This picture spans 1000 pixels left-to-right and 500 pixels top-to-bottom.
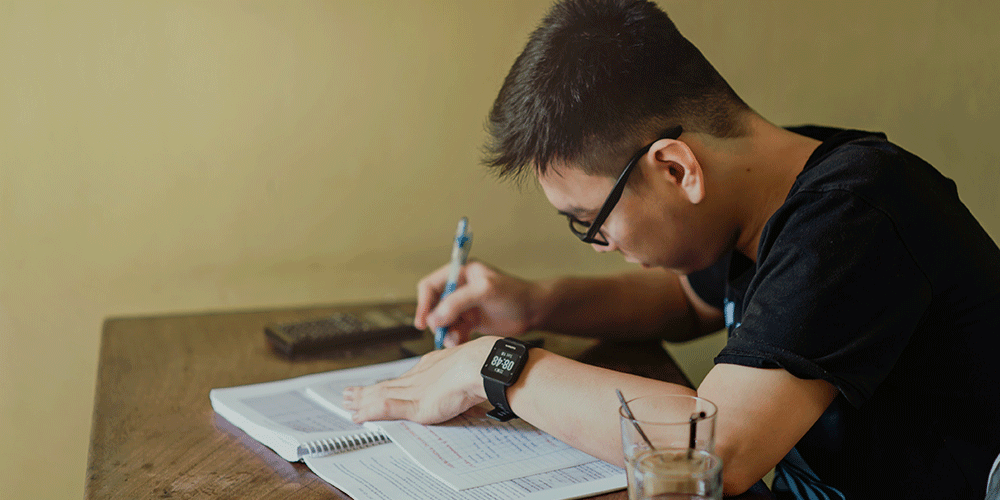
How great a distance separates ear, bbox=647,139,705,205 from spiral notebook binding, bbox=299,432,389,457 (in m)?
0.47

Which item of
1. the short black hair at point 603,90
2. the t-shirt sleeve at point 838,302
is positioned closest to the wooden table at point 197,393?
the t-shirt sleeve at point 838,302

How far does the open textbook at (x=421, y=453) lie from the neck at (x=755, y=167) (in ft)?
1.26

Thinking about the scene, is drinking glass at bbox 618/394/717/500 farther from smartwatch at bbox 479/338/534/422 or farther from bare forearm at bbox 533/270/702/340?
bare forearm at bbox 533/270/702/340

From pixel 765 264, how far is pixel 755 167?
0.71 ft

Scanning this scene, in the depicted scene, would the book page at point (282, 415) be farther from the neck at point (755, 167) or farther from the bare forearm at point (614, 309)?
the neck at point (755, 167)

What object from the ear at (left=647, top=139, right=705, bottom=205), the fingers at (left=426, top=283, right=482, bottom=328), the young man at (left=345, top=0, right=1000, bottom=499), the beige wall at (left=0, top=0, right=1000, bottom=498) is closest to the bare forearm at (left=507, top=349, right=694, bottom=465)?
the young man at (left=345, top=0, right=1000, bottom=499)

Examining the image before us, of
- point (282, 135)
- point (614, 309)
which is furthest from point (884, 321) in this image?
point (282, 135)

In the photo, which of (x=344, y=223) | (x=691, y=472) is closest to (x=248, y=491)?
(x=691, y=472)

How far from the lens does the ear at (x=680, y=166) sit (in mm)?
940

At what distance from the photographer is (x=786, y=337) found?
2.51ft

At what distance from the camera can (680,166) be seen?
960 mm

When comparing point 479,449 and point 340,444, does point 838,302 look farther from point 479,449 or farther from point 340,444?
point 340,444

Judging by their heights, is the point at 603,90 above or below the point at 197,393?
above

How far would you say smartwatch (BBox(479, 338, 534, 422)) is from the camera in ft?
2.99
